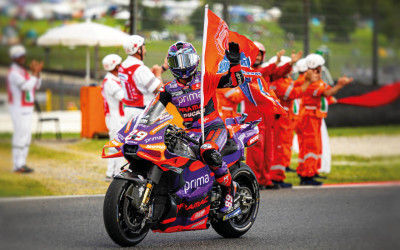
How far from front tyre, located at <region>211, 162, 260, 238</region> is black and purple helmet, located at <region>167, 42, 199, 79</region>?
1163 millimetres

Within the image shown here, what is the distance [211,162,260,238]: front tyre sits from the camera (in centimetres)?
736

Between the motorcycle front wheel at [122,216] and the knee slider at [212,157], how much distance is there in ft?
2.65

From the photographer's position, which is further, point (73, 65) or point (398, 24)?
point (73, 65)

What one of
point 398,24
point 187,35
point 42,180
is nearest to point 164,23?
point 187,35

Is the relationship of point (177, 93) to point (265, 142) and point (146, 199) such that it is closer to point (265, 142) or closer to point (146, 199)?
point (146, 199)

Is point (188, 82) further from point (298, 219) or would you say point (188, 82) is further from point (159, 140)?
point (298, 219)

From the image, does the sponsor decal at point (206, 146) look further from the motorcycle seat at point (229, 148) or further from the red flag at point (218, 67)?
the motorcycle seat at point (229, 148)

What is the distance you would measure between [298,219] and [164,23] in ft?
24.3

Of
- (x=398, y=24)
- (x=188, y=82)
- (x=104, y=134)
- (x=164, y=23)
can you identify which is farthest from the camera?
(x=104, y=134)

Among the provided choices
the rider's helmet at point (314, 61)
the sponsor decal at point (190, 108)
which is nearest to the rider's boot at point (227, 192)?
the sponsor decal at point (190, 108)

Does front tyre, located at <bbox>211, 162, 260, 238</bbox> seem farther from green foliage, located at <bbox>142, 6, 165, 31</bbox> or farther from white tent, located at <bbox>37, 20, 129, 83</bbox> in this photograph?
white tent, located at <bbox>37, 20, 129, 83</bbox>

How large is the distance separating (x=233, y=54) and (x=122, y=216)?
2.00m

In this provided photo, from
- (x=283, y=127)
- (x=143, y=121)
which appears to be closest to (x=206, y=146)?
(x=143, y=121)

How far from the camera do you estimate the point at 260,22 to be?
675 inches
